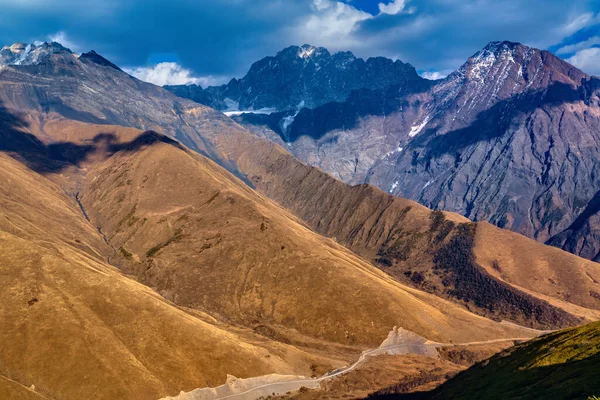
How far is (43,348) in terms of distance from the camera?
14262cm

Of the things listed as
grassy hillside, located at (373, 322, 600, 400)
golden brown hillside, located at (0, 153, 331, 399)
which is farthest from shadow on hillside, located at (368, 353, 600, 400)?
golden brown hillside, located at (0, 153, 331, 399)

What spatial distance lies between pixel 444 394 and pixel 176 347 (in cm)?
8213

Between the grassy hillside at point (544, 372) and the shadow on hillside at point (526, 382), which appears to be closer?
the shadow on hillside at point (526, 382)

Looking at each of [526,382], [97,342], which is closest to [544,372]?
[526,382]


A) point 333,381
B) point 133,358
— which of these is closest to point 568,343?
point 333,381

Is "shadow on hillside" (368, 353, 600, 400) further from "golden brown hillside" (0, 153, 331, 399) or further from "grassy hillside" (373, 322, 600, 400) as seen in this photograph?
"golden brown hillside" (0, 153, 331, 399)

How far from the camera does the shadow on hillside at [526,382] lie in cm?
7169

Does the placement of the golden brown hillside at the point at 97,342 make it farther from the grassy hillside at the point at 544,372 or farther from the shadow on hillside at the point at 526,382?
the grassy hillside at the point at 544,372

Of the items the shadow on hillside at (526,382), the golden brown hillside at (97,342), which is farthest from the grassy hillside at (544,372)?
the golden brown hillside at (97,342)

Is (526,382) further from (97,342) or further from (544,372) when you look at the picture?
(97,342)

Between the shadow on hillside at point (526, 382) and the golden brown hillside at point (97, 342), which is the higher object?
the shadow on hillside at point (526, 382)

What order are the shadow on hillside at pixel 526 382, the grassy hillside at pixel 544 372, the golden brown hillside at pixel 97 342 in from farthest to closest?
the golden brown hillside at pixel 97 342
the grassy hillside at pixel 544 372
the shadow on hillside at pixel 526 382

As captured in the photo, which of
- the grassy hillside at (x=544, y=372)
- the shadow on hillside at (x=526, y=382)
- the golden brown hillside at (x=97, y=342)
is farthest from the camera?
the golden brown hillside at (x=97, y=342)

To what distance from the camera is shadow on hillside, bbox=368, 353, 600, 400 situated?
71.7m
